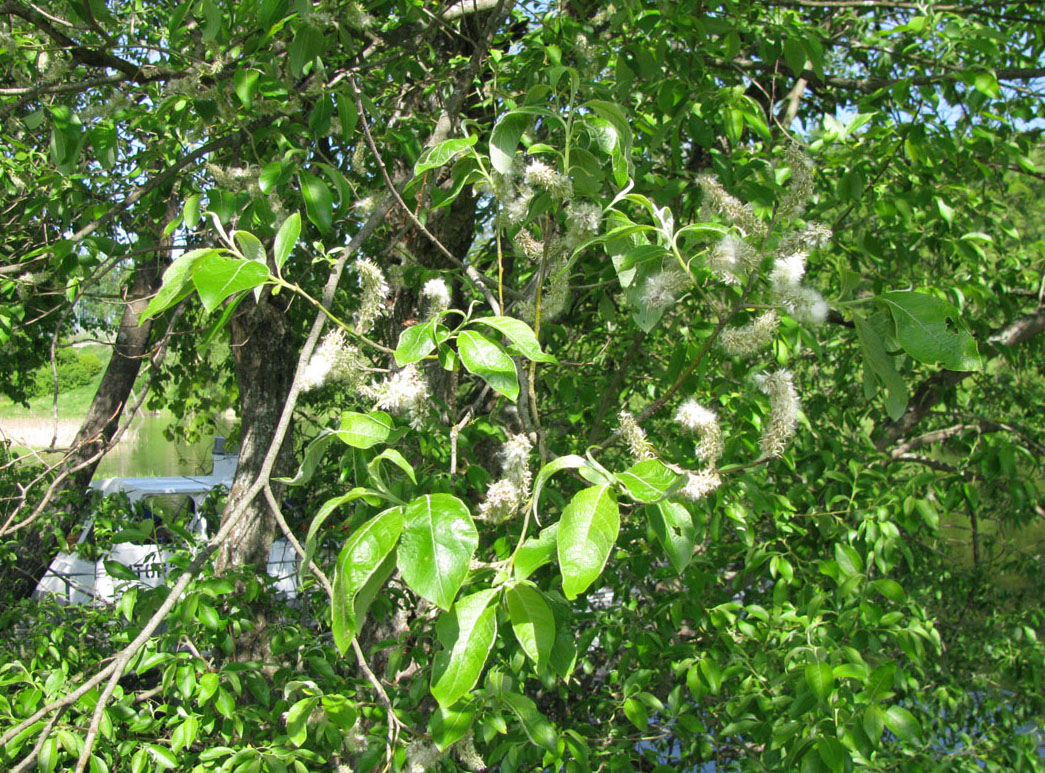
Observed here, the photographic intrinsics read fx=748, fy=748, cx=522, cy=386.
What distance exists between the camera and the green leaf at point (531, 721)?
1117 mm

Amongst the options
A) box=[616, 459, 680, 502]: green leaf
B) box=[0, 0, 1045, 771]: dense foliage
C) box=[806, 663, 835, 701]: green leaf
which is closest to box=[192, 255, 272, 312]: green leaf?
box=[0, 0, 1045, 771]: dense foliage

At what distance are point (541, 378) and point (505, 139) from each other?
119cm

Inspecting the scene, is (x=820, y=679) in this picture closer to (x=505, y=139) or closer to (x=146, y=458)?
(x=505, y=139)

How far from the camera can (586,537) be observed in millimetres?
717

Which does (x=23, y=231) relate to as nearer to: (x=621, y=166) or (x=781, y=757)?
(x=621, y=166)

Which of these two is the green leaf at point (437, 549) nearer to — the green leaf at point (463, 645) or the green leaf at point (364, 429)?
the green leaf at point (463, 645)

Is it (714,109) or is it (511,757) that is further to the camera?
(714,109)

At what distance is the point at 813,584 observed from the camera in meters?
2.25

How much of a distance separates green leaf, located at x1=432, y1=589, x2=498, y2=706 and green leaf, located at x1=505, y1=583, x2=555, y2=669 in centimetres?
3

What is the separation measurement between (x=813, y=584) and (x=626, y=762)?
2.84 feet

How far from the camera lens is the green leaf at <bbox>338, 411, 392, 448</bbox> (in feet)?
3.18

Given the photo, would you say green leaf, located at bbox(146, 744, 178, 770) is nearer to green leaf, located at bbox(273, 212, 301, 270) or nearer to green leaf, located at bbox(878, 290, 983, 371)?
green leaf, located at bbox(273, 212, 301, 270)

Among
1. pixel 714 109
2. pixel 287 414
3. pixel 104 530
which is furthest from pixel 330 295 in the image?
pixel 104 530

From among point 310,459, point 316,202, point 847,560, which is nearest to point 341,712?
point 310,459
